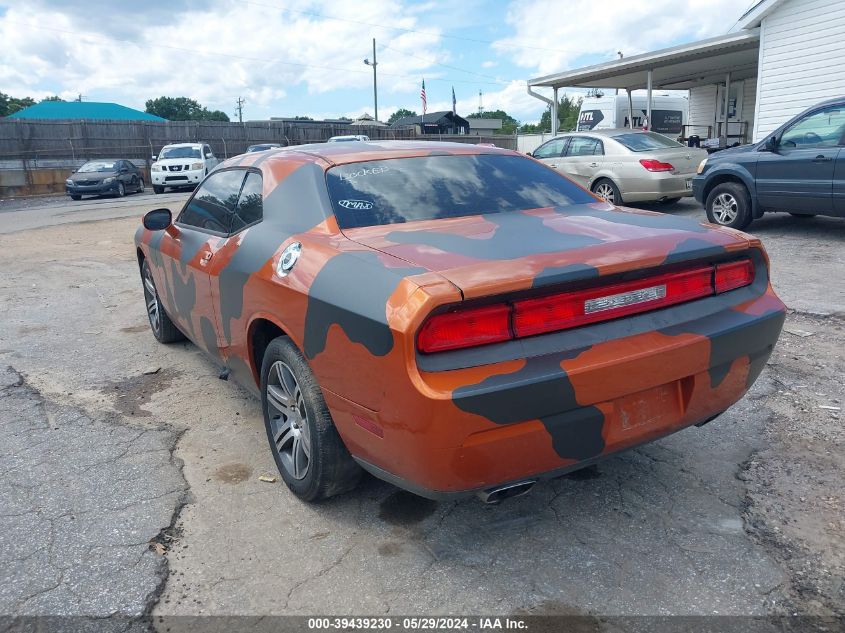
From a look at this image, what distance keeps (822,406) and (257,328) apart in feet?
10.4

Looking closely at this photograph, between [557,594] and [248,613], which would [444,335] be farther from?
[248,613]

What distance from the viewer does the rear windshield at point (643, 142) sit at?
1134 centimetres

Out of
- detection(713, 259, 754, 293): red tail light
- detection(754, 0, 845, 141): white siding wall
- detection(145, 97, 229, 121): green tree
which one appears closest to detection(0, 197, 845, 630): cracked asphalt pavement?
detection(713, 259, 754, 293): red tail light

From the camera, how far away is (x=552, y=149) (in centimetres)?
1271

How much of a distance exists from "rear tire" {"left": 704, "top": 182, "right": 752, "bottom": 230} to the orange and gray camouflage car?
262 inches

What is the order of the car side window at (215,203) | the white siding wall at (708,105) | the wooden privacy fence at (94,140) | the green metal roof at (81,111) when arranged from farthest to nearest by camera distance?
the green metal roof at (81,111)
the wooden privacy fence at (94,140)
the white siding wall at (708,105)
the car side window at (215,203)

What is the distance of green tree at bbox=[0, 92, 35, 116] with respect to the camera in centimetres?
7006

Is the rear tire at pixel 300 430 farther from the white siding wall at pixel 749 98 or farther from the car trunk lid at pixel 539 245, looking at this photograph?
the white siding wall at pixel 749 98

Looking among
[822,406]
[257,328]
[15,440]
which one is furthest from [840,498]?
[15,440]

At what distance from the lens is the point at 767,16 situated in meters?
14.7

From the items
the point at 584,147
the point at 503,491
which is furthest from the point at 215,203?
the point at 584,147

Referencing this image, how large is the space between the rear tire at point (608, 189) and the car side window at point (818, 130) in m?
2.91

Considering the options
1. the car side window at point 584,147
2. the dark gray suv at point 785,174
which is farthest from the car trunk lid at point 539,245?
the car side window at point 584,147

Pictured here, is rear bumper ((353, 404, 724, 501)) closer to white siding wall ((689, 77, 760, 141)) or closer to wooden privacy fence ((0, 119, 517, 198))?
white siding wall ((689, 77, 760, 141))
